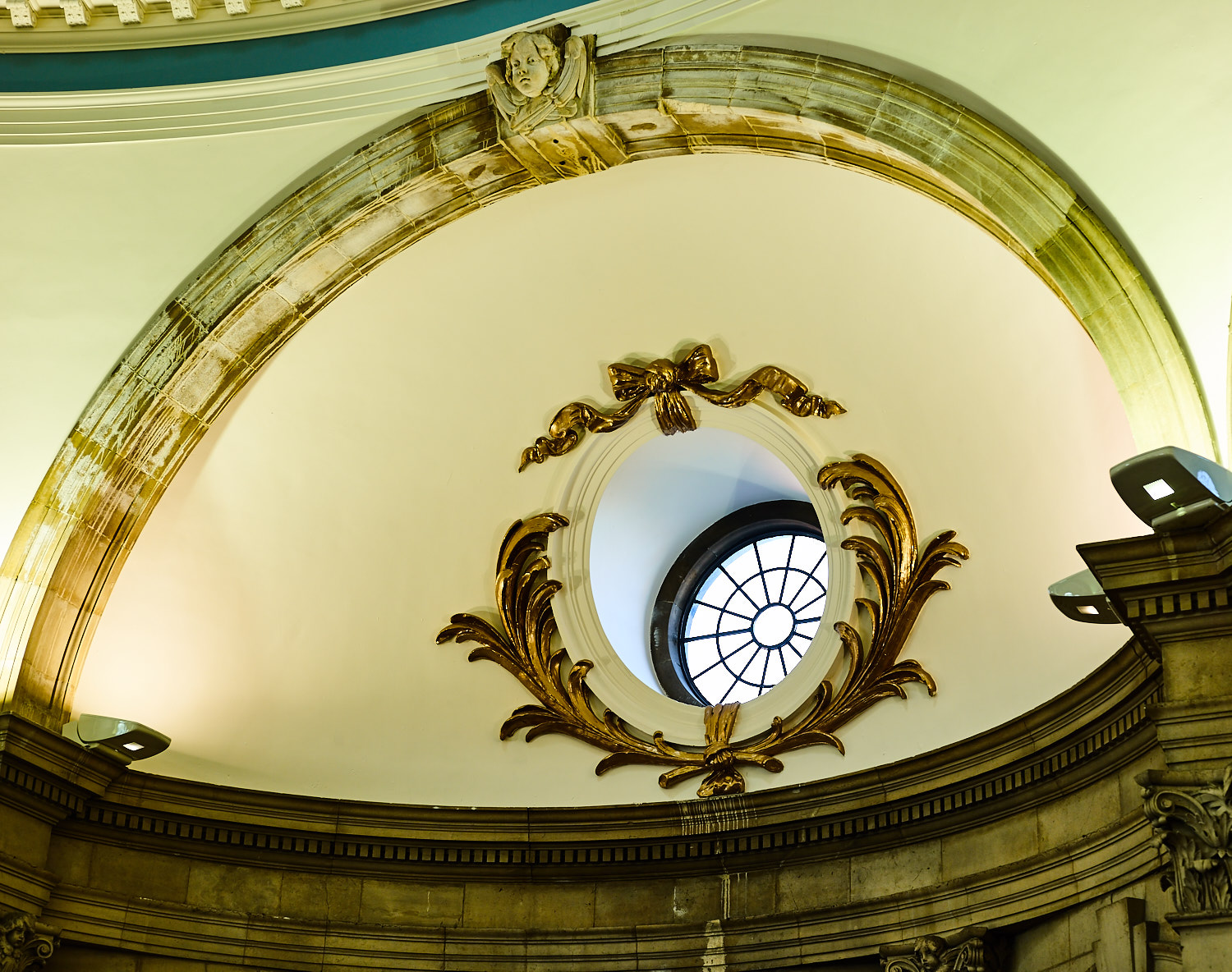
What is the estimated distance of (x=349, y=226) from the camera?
8180 millimetres

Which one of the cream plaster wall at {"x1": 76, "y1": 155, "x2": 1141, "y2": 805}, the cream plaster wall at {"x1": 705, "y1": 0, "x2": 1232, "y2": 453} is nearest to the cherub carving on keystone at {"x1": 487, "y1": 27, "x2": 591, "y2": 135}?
the cream plaster wall at {"x1": 76, "y1": 155, "x2": 1141, "y2": 805}

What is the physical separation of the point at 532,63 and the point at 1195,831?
4.78 meters

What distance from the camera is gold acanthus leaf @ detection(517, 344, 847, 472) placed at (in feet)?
27.6

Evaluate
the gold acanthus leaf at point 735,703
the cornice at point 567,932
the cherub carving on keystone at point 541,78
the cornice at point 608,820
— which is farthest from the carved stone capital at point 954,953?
the cherub carving on keystone at point 541,78

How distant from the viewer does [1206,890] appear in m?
5.21

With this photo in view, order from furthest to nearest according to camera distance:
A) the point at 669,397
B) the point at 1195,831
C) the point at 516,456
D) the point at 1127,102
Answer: the point at 516,456
the point at 669,397
the point at 1127,102
the point at 1195,831

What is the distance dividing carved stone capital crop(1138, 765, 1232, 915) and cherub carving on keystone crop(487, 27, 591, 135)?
4.32m

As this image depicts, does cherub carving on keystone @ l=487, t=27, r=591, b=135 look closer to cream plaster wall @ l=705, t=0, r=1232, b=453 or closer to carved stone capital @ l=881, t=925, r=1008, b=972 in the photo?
cream plaster wall @ l=705, t=0, r=1232, b=453

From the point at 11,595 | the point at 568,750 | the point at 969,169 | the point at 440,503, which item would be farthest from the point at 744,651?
the point at 11,595

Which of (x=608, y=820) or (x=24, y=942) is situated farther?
(x=608, y=820)

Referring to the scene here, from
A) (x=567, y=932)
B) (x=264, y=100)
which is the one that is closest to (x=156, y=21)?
(x=264, y=100)

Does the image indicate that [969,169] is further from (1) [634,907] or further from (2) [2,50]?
(2) [2,50]

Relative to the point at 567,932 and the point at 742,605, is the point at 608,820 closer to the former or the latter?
the point at 567,932

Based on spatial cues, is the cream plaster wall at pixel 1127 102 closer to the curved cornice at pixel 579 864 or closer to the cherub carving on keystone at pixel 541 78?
the cherub carving on keystone at pixel 541 78
